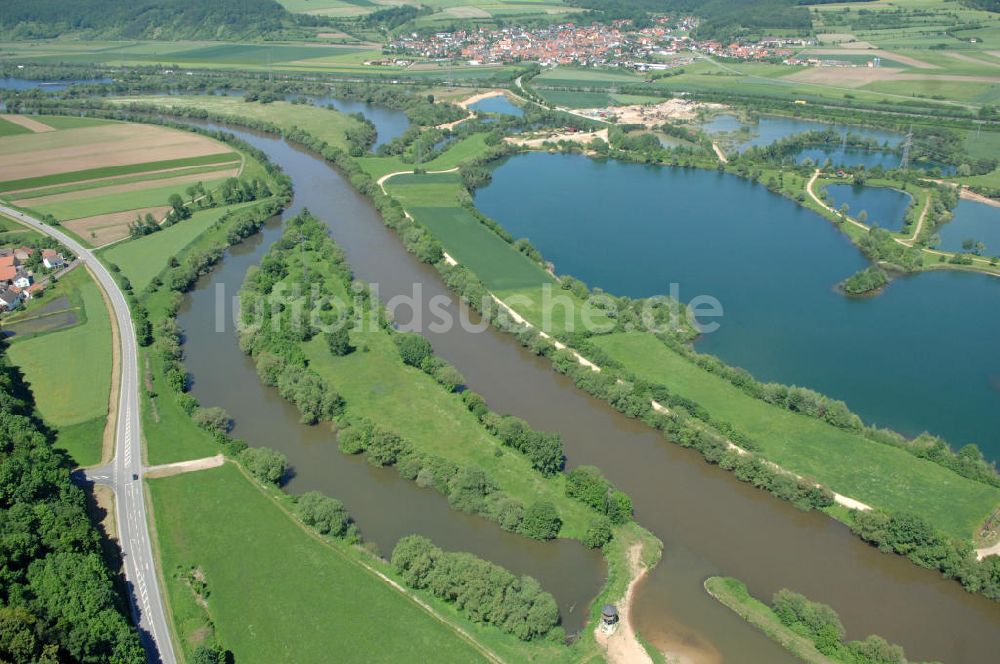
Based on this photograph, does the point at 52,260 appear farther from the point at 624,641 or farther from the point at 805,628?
the point at 805,628

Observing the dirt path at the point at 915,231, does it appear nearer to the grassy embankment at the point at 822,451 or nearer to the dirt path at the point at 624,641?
the grassy embankment at the point at 822,451

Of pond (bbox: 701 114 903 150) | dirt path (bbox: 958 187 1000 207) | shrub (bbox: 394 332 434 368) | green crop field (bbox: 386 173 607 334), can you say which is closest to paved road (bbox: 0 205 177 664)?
shrub (bbox: 394 332 434 368)

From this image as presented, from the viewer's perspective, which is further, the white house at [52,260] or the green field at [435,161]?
the green field at [435,161]

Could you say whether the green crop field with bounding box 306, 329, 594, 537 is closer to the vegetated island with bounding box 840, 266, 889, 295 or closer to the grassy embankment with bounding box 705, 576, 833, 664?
the grassy embankment with bounding box 705, 576, 833, 664

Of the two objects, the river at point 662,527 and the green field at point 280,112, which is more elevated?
the green field at point 280,112

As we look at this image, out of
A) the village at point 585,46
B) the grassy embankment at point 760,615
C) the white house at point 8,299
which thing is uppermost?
the village at point 585,46

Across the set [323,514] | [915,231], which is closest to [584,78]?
[915,231]

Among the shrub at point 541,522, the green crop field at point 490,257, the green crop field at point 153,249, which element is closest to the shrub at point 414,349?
the green crop field at point 490,257

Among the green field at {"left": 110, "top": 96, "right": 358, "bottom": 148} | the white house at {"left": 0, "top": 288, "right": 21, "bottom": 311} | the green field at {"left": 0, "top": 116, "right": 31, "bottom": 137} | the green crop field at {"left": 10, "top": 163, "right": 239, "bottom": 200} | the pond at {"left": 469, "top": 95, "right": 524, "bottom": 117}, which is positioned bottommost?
the white house at {"left": 0, "top": 288, "right": 21, "bottom": 311}
